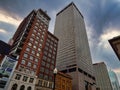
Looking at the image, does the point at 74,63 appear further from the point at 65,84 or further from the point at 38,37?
the point at 38,37

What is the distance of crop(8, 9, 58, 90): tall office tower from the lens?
45.5 metres

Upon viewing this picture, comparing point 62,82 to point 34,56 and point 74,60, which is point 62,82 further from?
point 74,60

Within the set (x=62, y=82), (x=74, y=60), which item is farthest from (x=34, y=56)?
(x=74, y=60)

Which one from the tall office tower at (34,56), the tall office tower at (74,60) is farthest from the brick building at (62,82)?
the tall office tower at (74,60)

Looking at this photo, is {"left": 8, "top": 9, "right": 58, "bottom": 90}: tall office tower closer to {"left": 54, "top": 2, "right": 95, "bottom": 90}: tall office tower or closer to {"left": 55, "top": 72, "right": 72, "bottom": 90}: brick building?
{"left": 55, "top": 72, "right": 72, "bottom": 90}: brick building

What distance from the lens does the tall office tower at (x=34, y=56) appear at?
4553 cm

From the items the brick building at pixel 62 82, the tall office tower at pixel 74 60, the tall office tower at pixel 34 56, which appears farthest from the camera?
the tall office tower at pixel 74 60

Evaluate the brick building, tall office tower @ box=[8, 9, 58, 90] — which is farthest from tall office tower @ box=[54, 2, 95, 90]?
tall office tower @ box=[8, 9, 58, 90]

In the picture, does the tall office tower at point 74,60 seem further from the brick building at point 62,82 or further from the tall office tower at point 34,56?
the tall office tower at point 34,56

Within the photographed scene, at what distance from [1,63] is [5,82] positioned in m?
8.64

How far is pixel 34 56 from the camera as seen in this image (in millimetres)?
55000

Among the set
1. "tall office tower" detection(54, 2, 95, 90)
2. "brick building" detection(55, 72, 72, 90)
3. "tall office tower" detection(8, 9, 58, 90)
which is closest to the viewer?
"tall office tower" detection(8, 9, 58, 90)

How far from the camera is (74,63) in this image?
9981cm

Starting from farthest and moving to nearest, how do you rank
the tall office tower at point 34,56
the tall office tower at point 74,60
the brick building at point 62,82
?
the tall office tower at point 74,60 → the brick building at point 62,82 → the tall office tower at point 34,56
